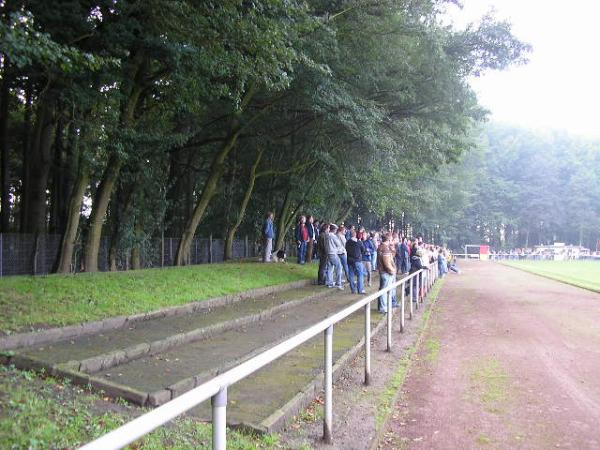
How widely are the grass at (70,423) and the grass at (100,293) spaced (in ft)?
7.66

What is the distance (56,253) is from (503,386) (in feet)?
40.2

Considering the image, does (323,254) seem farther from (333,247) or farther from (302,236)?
(302,236)

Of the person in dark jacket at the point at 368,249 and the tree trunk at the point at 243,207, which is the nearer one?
the person in dark jacket at the point at 368,249

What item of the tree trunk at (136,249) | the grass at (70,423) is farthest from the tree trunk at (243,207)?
the grass at (70,423)

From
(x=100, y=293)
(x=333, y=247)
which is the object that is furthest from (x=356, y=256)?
(x=100, y=293)

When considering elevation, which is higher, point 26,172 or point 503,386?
point 26,172

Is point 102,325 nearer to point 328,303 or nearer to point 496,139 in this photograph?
point 328,303

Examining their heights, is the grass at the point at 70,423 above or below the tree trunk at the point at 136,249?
below

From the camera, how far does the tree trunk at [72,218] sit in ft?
40.9

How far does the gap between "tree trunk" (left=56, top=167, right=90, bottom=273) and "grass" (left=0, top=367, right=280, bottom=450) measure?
8.10 m

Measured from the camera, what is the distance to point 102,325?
25.9ft

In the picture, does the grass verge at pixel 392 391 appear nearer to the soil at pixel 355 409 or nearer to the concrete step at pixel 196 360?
the soil at pixel 355 409

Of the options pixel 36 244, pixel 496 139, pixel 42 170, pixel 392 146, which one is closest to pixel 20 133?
pixel 42 170

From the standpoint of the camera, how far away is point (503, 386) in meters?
6.60
